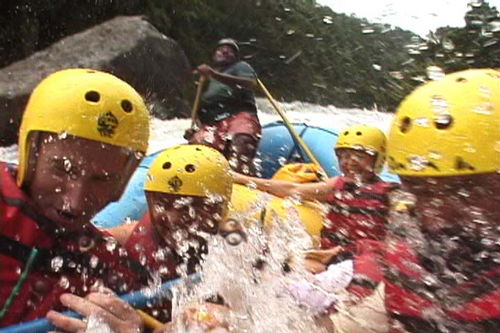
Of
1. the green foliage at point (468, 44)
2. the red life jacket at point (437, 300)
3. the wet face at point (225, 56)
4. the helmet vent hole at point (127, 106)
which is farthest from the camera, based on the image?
the wet face at point (225, 56)

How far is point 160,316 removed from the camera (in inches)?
74.2

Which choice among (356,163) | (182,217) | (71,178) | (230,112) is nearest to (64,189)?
(71,178)

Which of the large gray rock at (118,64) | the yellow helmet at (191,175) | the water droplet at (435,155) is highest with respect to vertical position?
the water droplet at (435,155)

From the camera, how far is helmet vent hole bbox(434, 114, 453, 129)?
1628 mm

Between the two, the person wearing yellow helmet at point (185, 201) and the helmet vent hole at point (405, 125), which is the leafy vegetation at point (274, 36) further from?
the helmet vent hole at point (405, 125)

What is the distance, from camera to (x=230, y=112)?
475cm

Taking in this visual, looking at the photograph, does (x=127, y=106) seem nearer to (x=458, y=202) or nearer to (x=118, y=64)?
(x=458, y=202)

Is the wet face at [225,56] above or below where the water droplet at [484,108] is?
below

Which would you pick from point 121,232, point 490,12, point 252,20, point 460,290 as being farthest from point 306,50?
point 460,290

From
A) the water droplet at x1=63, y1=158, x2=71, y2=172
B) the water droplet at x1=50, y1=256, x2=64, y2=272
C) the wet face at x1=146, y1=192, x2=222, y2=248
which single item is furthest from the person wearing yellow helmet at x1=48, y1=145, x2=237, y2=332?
the water droplet at x1=63, y1=158, x2=71, y2=172

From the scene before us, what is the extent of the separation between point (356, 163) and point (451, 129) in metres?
2.09

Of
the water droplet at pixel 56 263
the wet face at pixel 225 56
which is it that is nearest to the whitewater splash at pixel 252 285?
the water droplet at pixel 56 263

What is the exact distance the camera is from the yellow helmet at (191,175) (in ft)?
8.23

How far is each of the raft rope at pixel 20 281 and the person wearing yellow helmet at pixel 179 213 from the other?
0.33m
